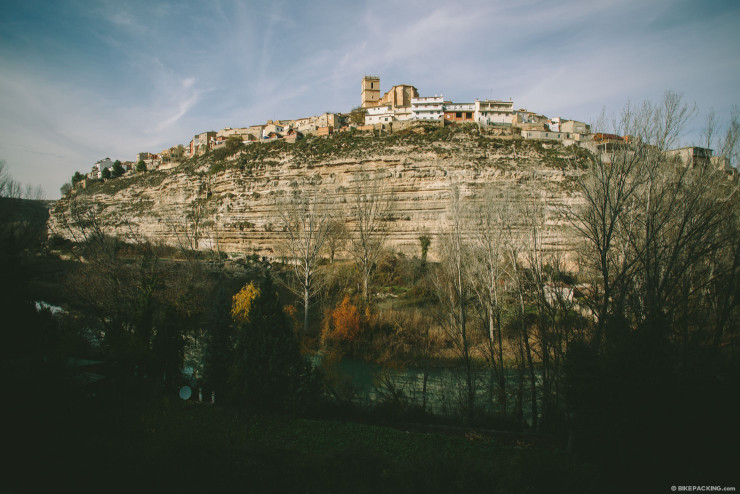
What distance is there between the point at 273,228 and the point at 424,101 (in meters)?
26.5

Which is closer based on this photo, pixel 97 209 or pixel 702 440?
pixel 702 440

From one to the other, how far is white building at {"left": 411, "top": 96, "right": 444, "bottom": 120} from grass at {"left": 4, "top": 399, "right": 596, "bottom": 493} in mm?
41198

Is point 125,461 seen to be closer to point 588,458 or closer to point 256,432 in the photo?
point 256,432

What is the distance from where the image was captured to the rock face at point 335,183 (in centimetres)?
2719

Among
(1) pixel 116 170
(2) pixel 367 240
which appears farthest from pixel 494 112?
(1) pixel 116 170

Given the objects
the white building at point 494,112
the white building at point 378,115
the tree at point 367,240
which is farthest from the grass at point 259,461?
the white building at point 378,115

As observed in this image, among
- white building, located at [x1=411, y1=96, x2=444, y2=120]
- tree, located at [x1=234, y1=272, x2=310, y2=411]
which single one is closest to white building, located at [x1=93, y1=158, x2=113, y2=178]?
white building, located at [x1=411, y1=96, x2=444, y2=120]

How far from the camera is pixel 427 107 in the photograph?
142 ft

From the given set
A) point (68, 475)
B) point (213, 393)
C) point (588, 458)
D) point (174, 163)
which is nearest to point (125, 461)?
point (68, 475)

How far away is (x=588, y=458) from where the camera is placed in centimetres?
571

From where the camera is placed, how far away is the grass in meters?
5.08

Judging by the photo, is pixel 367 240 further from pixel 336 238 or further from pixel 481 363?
pixel 481 363

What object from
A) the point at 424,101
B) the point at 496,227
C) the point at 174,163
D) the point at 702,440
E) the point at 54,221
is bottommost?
the point at 702,440

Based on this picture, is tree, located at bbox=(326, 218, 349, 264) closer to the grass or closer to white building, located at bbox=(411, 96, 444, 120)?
the grass
